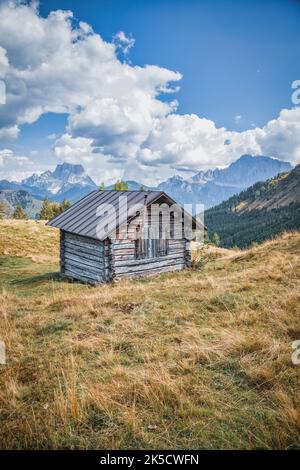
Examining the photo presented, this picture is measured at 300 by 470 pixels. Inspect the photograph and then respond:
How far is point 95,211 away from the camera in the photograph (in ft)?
57.9

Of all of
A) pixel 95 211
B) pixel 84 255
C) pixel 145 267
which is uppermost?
pixel 95 211

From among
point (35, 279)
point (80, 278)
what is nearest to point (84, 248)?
point (80, 278)

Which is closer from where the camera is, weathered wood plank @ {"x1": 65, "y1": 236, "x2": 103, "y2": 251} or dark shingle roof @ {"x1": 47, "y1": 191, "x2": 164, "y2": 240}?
weathered wood plank @ {"x1": 65, "y1": 236, "x2": 103, "y2": 251}

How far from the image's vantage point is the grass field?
3.43 m

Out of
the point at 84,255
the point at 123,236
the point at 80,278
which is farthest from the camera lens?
the point at 80,278

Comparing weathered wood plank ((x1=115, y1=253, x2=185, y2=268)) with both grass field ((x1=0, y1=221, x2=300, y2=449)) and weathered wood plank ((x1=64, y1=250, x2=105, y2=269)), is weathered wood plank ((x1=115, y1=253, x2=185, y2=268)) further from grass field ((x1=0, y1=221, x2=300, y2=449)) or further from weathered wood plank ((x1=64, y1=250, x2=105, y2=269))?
grass field ((x1=0, y1=221, x2=300, y2=449))

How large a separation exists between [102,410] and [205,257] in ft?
63.8

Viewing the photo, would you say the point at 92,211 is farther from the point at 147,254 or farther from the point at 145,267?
the point at 145,267

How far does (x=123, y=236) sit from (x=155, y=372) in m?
11.7

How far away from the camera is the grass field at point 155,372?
3.43 m

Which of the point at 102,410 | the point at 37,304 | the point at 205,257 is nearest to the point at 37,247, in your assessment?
the point at 205,257

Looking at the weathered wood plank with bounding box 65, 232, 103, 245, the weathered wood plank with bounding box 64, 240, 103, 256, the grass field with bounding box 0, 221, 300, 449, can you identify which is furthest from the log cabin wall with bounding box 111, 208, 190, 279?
the grass field with bounding box 0, 221, 300, 449

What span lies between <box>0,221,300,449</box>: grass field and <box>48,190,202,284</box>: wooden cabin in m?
6.73

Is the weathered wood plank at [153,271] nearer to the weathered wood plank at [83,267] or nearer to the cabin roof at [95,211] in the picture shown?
the weathered wood plank at [83,267]
